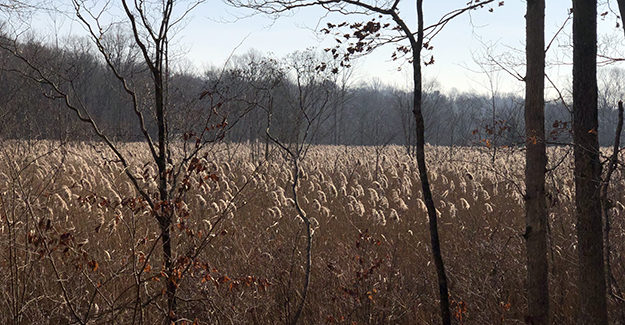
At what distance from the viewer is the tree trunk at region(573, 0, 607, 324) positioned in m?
3.50

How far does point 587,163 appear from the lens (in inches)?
140

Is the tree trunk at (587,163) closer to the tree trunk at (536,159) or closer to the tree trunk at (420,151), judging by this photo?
the tree trunk at (536,159)

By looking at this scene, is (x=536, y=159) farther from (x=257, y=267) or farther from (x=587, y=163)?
(x=257, y=267)

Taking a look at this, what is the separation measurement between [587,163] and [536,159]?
36cm

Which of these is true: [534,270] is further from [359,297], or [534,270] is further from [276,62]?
[276,62]

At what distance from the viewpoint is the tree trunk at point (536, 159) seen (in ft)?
11.3

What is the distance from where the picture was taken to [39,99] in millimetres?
15688

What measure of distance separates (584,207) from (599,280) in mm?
520

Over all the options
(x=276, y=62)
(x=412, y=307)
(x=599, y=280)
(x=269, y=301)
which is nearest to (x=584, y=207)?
(x=599, y=280)

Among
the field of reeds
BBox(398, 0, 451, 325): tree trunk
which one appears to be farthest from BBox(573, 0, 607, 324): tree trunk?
BBox(398, 0, 451, 325): tree trunk

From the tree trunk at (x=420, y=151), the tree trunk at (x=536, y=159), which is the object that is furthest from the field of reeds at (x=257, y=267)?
the tree trunk at (x=420, y=151)

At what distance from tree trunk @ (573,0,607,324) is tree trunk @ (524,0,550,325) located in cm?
27

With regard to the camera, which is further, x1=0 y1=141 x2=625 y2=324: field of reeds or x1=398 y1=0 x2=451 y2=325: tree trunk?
x1=0 y1=141 x2=625 y2=324: field of reeds

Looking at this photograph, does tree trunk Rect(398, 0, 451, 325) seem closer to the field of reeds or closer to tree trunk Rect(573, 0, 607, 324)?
the field of reeds
